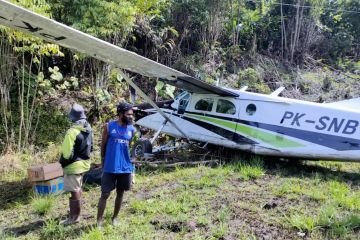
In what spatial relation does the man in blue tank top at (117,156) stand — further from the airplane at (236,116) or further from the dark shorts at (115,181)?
the airplane at (236,116)

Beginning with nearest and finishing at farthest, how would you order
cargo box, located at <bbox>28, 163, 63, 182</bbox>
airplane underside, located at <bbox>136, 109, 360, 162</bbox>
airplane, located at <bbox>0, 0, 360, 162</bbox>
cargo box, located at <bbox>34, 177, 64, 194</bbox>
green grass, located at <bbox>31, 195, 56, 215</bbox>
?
green grass, located at <bbox>31, 195, 56, 215</bbox> → cargo box, located at <bbox>28, 163, 63, 182</bbox> → cargo box, located at <bbox>34, 177, 64, 194</bbox> → airplane, located at <bbox>0, 0, 360, 162</bbox> → airplane underside, located at <bbox>136, 109, 360, 162</bbox>

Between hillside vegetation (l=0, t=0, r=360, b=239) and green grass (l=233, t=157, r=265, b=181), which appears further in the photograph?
green grass (l=233, t=157, r=265, b=181)

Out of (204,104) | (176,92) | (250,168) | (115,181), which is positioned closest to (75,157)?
(115,181)

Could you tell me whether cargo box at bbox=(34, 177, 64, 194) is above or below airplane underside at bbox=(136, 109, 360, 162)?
below

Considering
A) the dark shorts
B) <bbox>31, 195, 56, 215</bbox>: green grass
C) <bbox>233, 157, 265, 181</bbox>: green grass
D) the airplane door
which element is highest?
the airplane door

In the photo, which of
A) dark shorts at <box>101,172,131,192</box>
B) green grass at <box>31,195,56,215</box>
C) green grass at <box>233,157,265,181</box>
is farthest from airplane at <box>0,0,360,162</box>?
green grass at <box>31,195,56,215</box>

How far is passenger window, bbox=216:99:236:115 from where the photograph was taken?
9.37 meters

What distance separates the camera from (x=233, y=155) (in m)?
9.70

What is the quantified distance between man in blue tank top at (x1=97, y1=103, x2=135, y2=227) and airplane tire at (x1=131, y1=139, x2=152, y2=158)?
4005mm

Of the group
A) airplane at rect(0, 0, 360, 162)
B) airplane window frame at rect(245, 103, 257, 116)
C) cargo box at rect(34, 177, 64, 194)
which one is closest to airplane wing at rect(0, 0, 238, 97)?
airplane at rect(0, 0, 360, 162)

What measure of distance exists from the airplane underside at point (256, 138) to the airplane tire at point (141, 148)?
0.86 metres

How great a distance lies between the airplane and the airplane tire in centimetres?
5

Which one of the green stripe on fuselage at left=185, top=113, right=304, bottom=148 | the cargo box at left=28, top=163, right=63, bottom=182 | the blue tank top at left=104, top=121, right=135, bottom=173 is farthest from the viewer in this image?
the green stripe on fuselage at left=185, top=113, right=304, bottom=148

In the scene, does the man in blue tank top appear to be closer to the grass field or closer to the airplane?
the grass field
